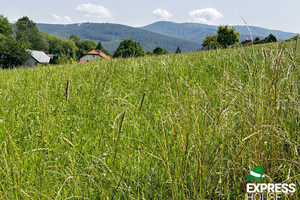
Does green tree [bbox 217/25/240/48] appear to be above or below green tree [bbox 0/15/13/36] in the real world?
below

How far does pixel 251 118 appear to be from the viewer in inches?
71.3

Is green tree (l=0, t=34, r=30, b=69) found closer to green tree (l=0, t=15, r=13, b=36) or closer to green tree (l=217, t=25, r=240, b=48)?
green tree (l=0, t=15, r=13, b=36)

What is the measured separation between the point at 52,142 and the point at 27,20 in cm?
12807

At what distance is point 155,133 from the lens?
1.61m

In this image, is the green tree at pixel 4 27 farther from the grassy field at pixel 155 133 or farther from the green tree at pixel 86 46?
the grassy field at pixel 155 133

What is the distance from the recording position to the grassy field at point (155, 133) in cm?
153

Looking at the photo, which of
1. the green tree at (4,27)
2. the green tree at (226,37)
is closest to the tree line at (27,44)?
the green tree at (4,27)

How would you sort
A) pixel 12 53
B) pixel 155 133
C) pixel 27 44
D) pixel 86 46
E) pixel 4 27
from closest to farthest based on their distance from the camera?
pixel 155 133
pixel 12 53
pixel 27 44
pixel 4 27
pixel 86 46

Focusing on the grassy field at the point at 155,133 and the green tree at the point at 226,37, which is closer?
the grassy field at the point at 155,133

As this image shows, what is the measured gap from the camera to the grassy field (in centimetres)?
153
